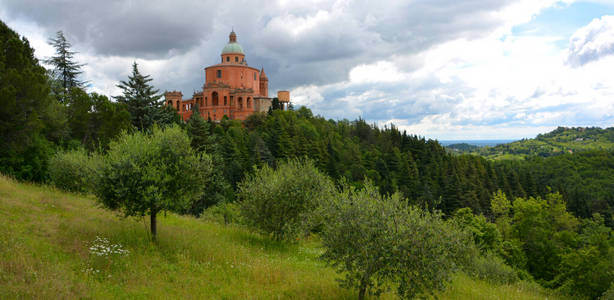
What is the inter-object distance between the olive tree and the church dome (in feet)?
231

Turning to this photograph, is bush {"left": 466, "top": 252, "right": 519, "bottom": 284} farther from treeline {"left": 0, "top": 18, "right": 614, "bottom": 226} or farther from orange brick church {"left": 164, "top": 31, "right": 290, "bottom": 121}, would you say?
orange brick church {"left": 164, "top": 31, "right": 290, "bottom": 121}

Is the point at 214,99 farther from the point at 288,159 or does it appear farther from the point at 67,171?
the point at 288,159

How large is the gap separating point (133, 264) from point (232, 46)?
2960 inches

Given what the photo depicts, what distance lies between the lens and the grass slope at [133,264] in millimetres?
10345

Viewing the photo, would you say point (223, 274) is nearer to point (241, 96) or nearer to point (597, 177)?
point (241, 96)

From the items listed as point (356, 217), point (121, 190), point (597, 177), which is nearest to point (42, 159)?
point (121, 190)

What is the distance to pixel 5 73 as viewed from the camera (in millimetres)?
21656

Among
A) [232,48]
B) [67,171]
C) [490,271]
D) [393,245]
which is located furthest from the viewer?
[232,48]

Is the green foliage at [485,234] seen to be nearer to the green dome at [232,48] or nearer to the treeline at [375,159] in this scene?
the treeline at [375,159]

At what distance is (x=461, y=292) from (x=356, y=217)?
8.40 m

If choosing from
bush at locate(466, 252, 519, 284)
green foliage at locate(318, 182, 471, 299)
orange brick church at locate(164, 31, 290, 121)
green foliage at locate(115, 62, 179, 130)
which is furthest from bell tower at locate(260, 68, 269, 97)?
green foliage at locate(318, 182, 471, 299)

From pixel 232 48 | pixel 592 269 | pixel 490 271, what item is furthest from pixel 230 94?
pixel 592 269

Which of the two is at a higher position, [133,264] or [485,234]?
[133,264]

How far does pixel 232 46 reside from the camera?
8175 cm
